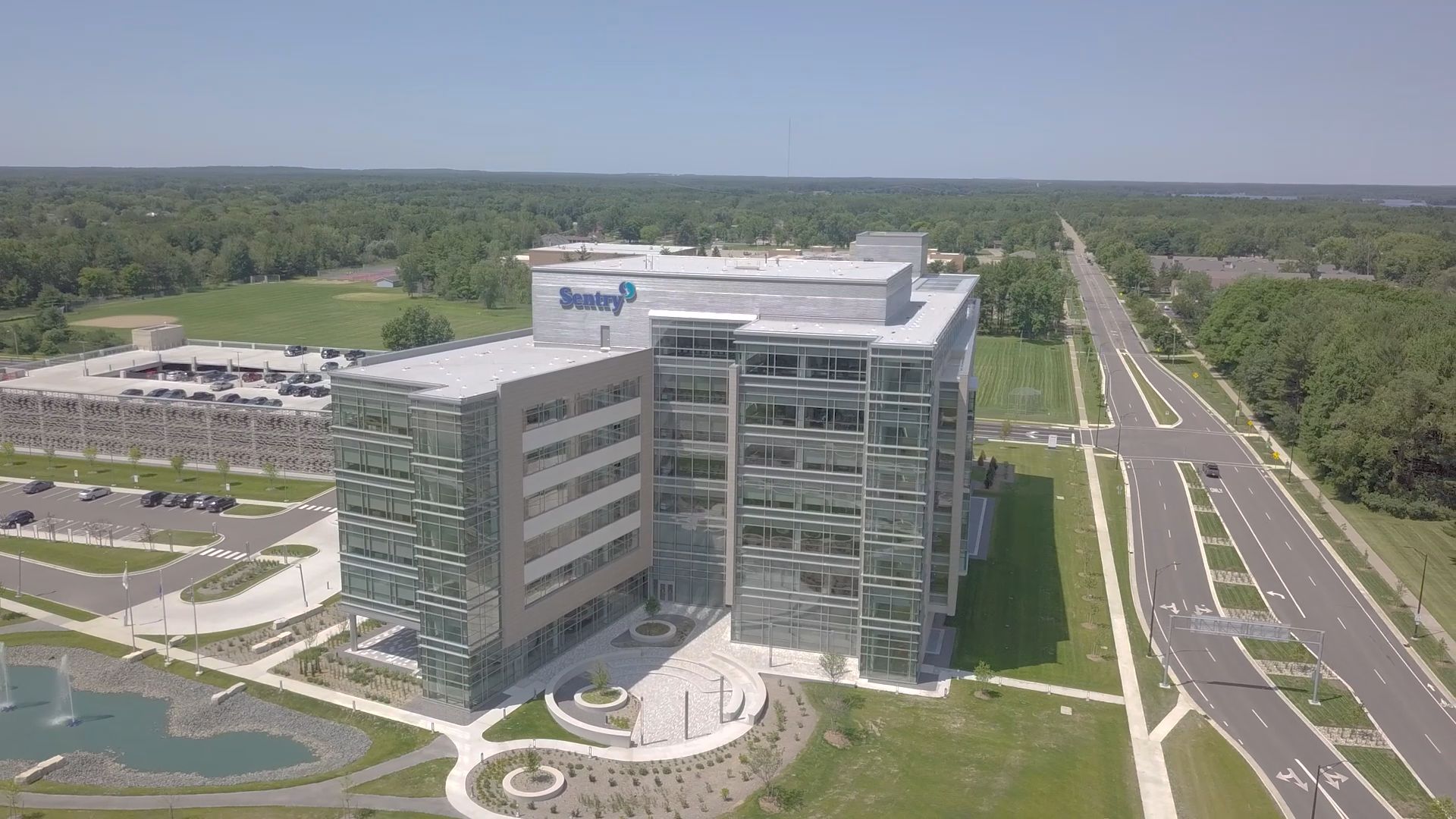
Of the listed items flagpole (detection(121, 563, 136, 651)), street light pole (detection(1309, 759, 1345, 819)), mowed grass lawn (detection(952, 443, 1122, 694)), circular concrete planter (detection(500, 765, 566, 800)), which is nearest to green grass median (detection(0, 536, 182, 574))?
flagpole (detection(121, 563, 136, 651))

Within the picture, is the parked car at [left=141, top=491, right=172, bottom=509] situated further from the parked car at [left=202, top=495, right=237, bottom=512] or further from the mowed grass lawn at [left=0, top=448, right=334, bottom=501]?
the parked car at [left=202, top=495, right=237, bottom=512]

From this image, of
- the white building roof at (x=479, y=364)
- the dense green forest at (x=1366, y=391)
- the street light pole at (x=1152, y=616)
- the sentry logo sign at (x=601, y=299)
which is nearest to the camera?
the white building roof at (x=479, y=364)

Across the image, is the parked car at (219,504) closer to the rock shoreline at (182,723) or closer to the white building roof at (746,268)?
the rock shoreline at (182,723)

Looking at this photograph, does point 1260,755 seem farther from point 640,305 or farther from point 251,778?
point 251,778

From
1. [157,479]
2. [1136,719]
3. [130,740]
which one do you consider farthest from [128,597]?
[1136,719]

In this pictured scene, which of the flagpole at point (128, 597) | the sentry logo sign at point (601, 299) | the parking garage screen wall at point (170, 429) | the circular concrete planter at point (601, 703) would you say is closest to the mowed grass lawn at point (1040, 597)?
the circular concrete planter at point (601, 703)

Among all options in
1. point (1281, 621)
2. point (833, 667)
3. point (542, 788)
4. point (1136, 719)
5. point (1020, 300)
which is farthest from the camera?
point (1020, 300)

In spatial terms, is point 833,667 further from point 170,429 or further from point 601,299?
point 170,429
